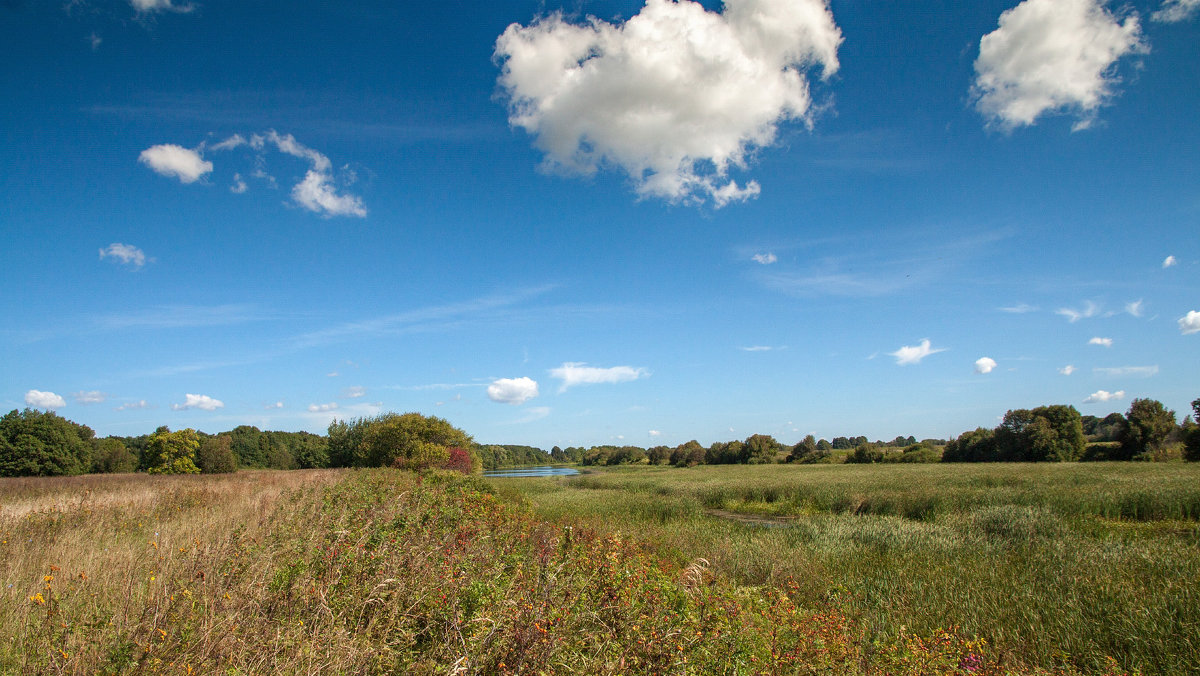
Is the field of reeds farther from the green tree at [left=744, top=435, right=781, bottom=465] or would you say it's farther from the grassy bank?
the green tree at [left=744, top=435, right=781, bottom=465]

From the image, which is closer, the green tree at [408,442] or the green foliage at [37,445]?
the green foliage at [37,445]

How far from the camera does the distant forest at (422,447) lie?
3362 centimetres

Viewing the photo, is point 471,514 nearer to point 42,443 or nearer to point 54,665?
point 54,665

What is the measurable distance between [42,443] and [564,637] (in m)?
47.5

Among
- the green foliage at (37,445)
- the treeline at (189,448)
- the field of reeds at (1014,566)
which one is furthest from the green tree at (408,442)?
the green foliage at (37,445)

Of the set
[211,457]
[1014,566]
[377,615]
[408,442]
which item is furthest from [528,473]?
[377,615]

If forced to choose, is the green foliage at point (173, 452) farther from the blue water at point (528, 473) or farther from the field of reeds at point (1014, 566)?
the field of reeds at point (1014, 566)

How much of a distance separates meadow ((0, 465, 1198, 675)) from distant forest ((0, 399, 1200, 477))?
23.1m

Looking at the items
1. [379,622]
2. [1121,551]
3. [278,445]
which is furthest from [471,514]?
[278,445]

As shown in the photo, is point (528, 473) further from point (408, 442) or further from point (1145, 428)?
point (1145, 428)

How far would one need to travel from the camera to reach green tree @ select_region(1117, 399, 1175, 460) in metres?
46.6

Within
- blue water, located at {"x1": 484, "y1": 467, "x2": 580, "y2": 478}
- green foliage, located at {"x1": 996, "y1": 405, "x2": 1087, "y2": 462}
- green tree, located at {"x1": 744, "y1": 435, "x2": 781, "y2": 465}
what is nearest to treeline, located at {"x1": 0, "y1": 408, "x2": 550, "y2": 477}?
blue water, located at {"x1": 484, "y1": 467, "x2": 580, "y2": 478}

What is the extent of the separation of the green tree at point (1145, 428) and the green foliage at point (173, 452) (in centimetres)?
9282

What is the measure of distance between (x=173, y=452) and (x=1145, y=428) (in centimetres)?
9602
